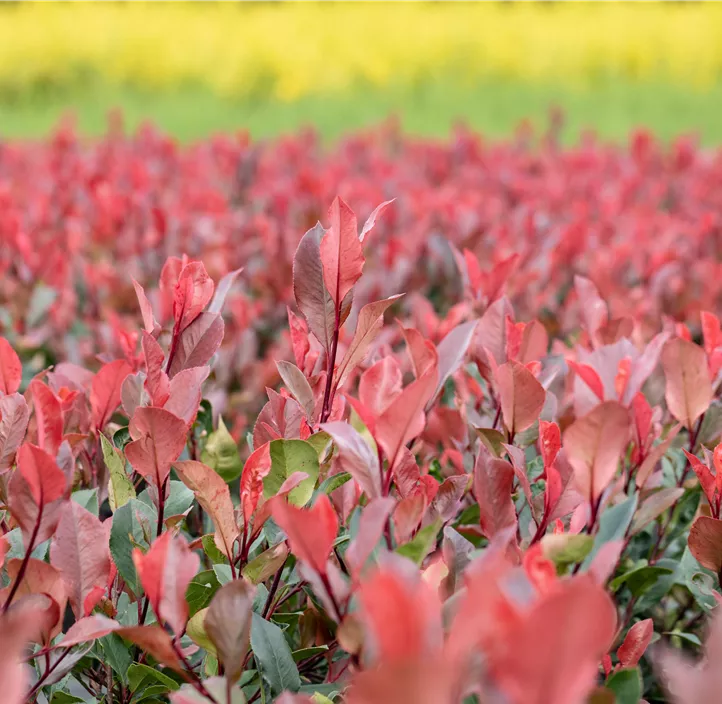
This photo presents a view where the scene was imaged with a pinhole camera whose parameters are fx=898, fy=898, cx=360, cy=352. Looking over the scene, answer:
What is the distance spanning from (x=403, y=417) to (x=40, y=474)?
380 millimetres

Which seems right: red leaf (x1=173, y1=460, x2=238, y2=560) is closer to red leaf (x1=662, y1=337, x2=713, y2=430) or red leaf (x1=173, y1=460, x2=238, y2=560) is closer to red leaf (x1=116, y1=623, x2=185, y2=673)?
red leaf (x1=116, y1=623, x2=185, y2=673)

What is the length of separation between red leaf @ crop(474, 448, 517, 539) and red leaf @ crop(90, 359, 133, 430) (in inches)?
20.7

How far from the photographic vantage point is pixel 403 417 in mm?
946

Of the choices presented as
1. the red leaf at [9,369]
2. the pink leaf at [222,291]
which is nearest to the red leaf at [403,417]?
the pink leaf at [222,291]

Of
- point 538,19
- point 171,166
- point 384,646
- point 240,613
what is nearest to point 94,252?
point 171,166

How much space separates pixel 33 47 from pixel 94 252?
10344 millimetres

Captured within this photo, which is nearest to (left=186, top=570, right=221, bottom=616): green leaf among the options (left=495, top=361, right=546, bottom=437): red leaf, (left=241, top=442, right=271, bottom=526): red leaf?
(left=241, top=442, right=271, bottom=526): red leaf

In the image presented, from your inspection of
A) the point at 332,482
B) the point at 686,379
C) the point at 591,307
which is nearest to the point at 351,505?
the point at 332,482

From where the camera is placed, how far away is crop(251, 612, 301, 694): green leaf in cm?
101

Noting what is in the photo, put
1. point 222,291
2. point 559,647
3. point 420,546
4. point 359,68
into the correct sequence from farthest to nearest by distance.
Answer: point 359,68, point 222,291, point 420,546, point 559,647

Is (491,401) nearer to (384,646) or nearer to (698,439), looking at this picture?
(698,439)

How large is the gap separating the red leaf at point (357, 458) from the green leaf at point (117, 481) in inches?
13.0

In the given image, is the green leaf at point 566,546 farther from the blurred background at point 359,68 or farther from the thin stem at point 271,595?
the blurred background at point 359,68

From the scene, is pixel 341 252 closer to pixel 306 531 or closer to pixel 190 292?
pixel 190 292
